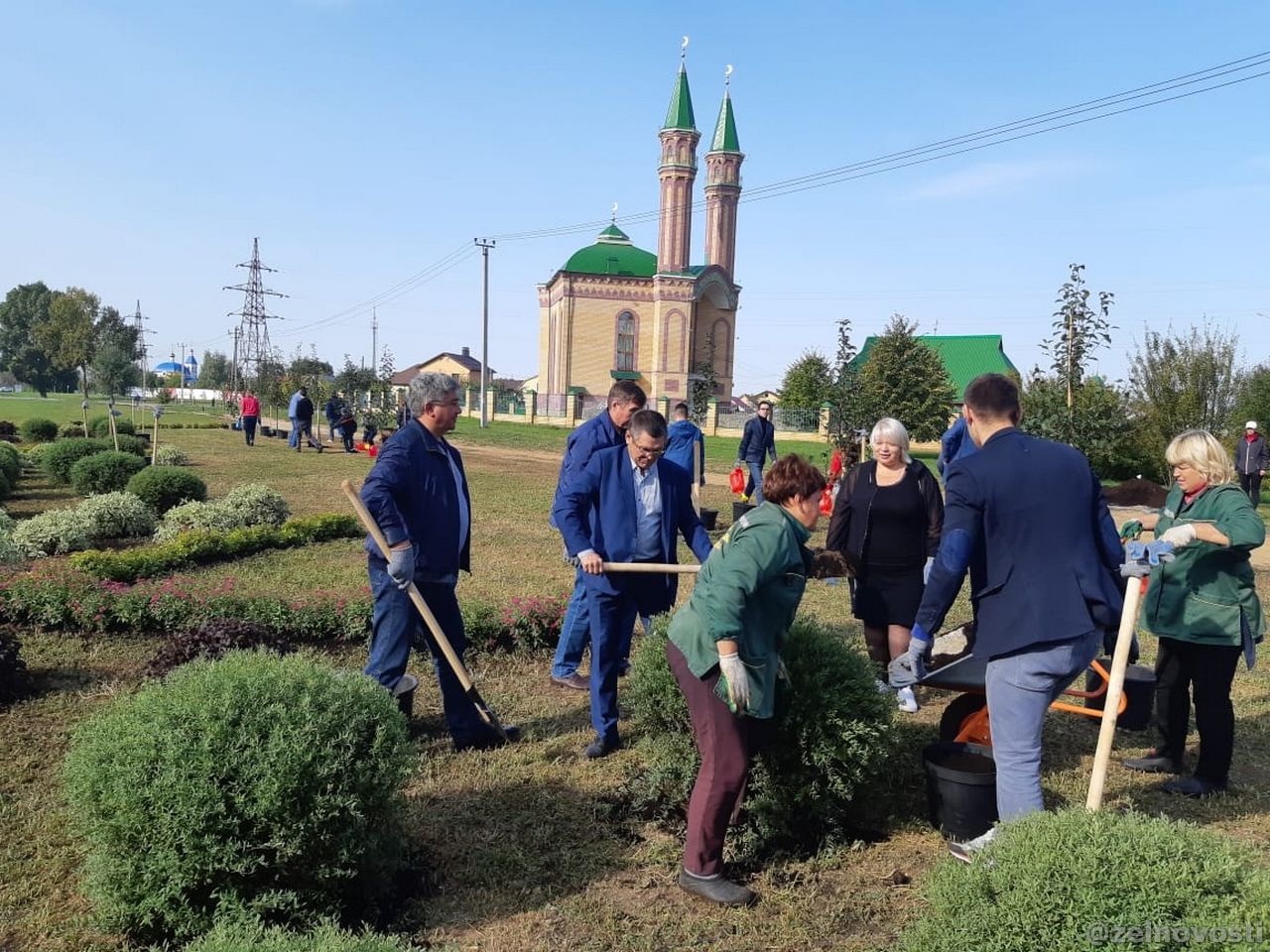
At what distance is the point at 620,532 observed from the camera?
16.0 ft

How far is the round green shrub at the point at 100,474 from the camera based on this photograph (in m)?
13.1

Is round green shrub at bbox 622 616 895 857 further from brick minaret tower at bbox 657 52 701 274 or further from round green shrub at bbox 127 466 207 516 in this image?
brick minaret tower at bbox 657 52 701 274

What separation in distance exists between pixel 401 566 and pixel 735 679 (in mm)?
1852

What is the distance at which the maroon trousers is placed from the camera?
3250 millimetres

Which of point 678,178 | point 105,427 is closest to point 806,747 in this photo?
point 105,427

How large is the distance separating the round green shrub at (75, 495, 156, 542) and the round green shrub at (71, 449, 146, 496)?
3.01 meters

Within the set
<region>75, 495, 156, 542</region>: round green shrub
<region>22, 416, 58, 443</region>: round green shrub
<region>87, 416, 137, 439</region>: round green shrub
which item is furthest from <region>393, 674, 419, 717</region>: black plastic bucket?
<region>22, 416, 58, 443</region>: round green shrub

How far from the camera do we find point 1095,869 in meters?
2.10

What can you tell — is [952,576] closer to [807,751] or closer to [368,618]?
[807,751]

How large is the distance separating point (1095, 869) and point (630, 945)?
1.65 meters

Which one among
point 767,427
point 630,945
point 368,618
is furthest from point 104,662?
point 767,427

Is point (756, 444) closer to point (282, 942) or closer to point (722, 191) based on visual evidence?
point (282, 942)

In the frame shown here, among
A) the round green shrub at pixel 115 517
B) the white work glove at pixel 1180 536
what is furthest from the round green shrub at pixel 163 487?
the white work glove at pixel 1180 536

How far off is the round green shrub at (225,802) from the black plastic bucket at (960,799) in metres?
2.30
